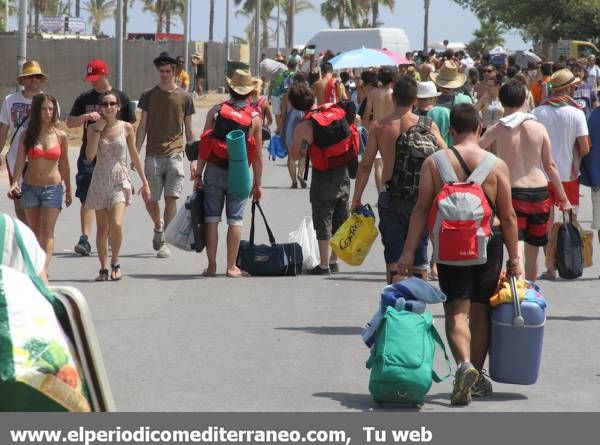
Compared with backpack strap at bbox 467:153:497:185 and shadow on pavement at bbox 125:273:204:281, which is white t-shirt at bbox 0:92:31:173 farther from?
backpack strap at bbox 467:153:497:185

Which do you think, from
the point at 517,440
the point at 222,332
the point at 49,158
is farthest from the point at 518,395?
the point at 49,158

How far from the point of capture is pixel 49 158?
38.5 feet

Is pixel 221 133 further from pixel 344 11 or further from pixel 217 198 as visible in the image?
pixel 344 11

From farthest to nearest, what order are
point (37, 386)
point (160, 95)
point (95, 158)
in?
point (160, 95) → point (95, 158) → point (37, 386)

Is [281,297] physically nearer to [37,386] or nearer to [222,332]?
[222,332]

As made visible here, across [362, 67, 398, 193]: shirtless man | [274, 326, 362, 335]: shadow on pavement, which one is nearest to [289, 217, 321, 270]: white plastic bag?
[274, 326, 362, 335]: shadow on pavement

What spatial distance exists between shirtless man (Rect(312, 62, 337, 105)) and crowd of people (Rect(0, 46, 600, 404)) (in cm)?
475

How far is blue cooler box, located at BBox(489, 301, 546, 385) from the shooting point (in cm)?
798

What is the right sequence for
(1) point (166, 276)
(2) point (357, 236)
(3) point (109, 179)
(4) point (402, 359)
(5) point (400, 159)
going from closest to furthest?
(4) point (402, 359)
(5) point (400, 159)
(2) point (357, 236)
(3) point (109, 179)
(1) point (166, 276)

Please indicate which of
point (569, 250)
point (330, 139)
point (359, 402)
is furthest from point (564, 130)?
point (359, 402)

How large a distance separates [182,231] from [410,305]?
515 cm

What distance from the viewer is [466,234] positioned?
7828mm

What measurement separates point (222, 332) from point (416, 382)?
2.70 meters

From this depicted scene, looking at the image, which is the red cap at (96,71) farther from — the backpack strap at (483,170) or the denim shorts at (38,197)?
the backpack strap at (483,170)
